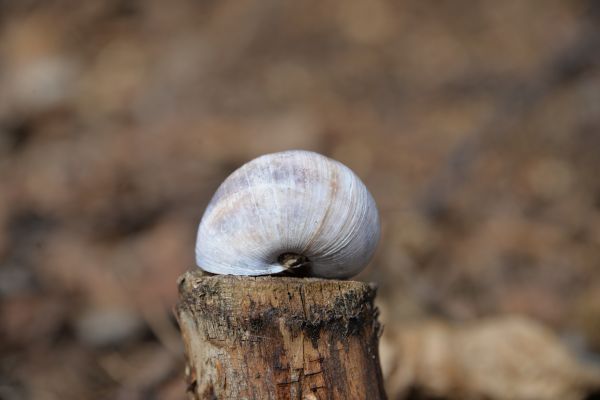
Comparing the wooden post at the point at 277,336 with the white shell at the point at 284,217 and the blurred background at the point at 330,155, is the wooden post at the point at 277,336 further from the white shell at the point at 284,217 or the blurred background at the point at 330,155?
the blurred background at the point at 330,155

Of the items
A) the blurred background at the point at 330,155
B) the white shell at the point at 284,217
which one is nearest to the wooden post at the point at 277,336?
the white shell at the point at 284,217

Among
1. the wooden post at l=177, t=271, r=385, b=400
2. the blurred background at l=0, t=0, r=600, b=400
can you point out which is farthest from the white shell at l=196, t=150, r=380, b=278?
the blurred background at l=0, t=0, r=600, b=400

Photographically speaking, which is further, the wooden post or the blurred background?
the blurred background

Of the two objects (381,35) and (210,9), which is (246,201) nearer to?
(381,35)

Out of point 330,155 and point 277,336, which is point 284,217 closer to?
point 277,336

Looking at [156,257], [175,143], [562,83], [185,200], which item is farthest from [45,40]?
[562,83]

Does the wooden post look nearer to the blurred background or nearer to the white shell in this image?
the white shell

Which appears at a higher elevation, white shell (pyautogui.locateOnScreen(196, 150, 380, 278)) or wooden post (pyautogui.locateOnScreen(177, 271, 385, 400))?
white shell (pyautogui.locateOnScreen(196, 150, 380, 278))
